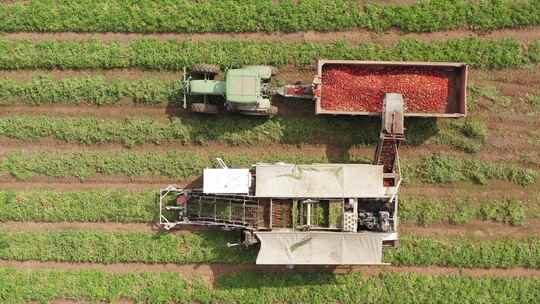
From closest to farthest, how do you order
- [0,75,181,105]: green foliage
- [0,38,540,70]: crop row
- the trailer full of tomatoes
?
the trailer full of tomatoes
[0,38,540,70]: crop row
[0,75,181,105]: green foliage

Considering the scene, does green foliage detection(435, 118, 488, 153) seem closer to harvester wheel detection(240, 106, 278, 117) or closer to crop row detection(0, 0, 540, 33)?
crop row detection(0, 0, 540, 33)

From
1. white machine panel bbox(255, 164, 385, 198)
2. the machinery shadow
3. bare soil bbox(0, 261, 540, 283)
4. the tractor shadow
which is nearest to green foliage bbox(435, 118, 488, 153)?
the tractor shadow

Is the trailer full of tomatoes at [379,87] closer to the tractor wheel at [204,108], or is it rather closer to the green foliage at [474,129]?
the green foliage at [474,129]

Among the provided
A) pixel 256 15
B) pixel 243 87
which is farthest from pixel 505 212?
pixel 256 15

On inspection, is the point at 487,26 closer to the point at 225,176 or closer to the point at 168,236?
the point at 225,176

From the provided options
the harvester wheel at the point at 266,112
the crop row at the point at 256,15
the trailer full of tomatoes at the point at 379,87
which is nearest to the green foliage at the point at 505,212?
the trailer full of tomatoes at the point at 379,87

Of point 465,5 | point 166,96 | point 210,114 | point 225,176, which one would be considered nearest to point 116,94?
point 166,96

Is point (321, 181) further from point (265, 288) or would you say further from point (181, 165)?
point (181, 165)
